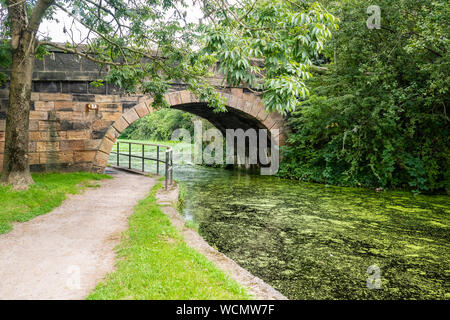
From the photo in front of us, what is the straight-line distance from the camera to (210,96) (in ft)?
24.4

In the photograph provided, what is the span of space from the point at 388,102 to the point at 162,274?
23.5 feet

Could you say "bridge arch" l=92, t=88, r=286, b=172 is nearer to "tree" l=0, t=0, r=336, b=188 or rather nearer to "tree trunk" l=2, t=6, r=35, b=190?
"tree" l=0, t=0, r=336, b=188

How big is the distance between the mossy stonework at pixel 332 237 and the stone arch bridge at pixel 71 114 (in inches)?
102

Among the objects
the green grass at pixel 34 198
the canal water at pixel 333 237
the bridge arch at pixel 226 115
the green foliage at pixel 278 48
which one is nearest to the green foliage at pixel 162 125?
the bridge arch at pixel 226 115

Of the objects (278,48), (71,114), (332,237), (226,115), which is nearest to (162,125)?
(226,115)

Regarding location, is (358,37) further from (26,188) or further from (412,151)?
(26,188)

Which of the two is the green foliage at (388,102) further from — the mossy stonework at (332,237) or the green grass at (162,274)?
the green grass at (162,274)

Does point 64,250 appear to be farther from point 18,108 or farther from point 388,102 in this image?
Result: point 388,102

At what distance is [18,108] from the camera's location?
6.10 meters

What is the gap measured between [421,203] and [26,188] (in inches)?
294

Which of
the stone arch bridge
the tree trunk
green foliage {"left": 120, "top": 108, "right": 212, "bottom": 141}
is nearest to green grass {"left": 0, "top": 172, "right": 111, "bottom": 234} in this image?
the tree trunk

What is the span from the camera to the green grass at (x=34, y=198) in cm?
486
